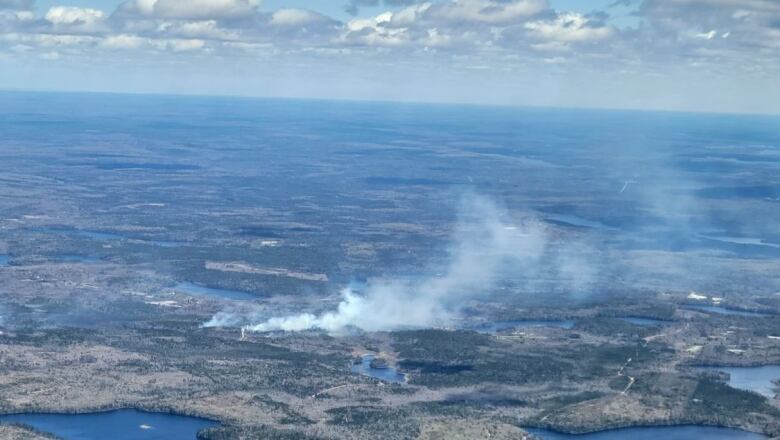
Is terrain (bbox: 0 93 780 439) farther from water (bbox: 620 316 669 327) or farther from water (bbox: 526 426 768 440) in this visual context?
water (bbox: 526 426 768 440)

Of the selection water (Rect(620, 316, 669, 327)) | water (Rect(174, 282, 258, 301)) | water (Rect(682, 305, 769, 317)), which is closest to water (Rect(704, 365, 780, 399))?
water (Rect(620, 316, 669, 327))

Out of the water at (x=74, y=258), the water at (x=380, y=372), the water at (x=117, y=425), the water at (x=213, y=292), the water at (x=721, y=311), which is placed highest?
the water at (x=380, y=372)

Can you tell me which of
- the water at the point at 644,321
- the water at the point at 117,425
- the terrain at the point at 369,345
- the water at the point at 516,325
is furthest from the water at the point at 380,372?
the water at the point at 644,321

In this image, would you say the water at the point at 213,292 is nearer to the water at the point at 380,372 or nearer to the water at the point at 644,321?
the water at the point at 380,372

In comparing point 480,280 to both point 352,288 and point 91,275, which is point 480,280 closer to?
point 352,288

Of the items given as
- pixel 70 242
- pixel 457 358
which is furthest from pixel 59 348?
pixel 70 242
